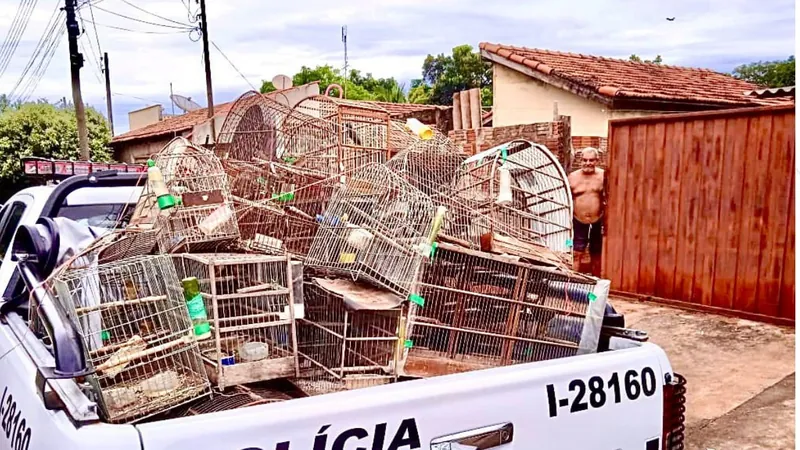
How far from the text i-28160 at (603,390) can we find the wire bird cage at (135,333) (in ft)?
3.96

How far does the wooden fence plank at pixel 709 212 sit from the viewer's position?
6684mm

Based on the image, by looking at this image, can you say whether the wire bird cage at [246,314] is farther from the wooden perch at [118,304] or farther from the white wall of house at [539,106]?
the white wall of house at [539,106]

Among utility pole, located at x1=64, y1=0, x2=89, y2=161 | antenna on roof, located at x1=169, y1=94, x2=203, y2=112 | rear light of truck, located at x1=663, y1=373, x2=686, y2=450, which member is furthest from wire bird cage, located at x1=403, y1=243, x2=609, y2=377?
antenna on roof, located at x1=169, y1=94, x2=203, y2=112

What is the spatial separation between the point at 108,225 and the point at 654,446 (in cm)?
322

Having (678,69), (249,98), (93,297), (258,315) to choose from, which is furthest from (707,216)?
(678,69)

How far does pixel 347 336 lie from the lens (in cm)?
271

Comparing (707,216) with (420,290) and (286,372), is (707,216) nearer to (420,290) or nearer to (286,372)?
(420,290)

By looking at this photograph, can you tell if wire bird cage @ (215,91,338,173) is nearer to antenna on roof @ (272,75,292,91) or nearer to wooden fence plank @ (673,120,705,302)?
antenna on roof @ (272,75,292,91)

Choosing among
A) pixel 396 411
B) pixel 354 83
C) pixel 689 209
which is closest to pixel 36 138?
pixel 354 83

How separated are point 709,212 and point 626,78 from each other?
20.0ft

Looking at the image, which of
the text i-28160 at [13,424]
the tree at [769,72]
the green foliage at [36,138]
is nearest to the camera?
the text i-28160 at [13,424]

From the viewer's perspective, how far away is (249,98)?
4781 mm

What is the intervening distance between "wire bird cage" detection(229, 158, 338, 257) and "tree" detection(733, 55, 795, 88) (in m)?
27.2

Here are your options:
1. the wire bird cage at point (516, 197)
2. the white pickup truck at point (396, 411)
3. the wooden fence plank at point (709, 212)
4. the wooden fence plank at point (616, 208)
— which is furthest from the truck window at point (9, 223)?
A: the wooden fence plank at point (709, 212)
